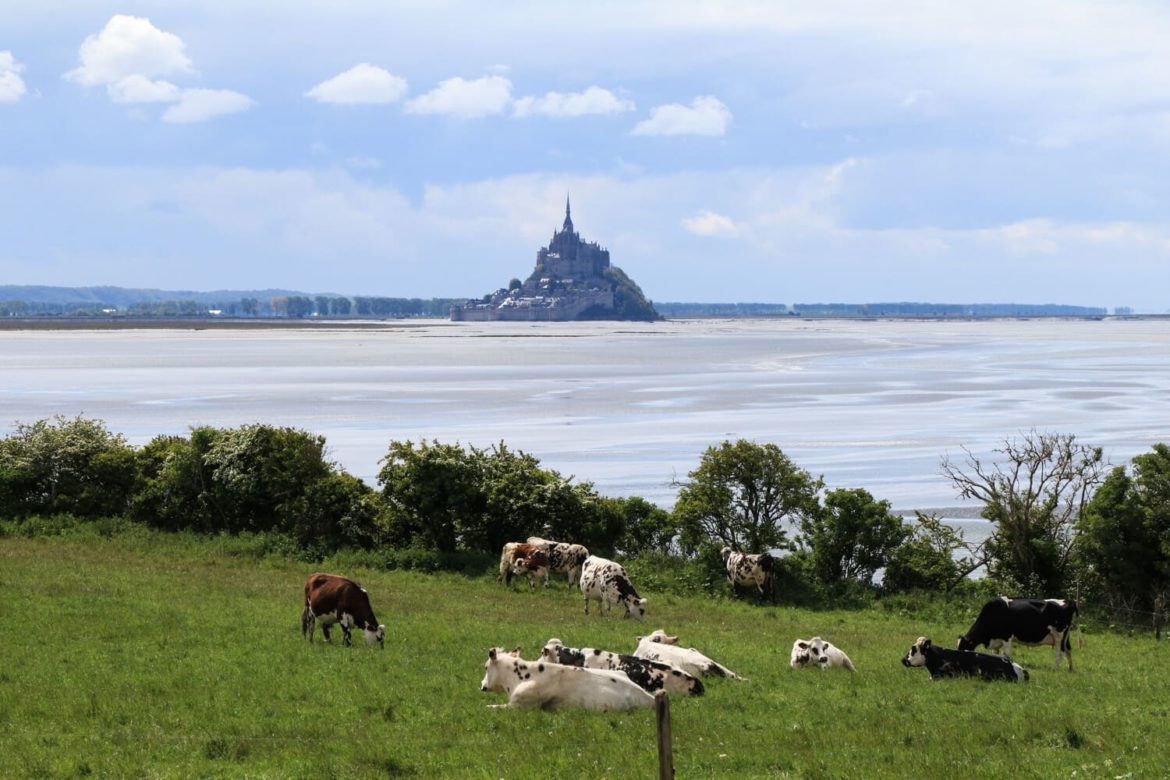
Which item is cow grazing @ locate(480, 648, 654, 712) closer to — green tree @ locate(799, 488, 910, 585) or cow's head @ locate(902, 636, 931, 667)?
cow's head @ locate(902, 636, 931, 667)

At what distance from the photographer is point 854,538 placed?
34344mm

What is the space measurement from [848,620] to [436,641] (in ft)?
41.2

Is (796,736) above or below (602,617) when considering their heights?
above

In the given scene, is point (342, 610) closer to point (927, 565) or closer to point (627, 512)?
point (627, 512)

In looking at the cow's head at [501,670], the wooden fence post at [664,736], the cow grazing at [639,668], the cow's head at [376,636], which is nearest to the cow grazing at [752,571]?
the cow's head at [376,636]

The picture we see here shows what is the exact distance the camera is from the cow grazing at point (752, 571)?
32219mm

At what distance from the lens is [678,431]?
6825cm

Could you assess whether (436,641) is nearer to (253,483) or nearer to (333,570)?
(333,570)

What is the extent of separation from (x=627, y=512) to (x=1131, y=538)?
1452cm

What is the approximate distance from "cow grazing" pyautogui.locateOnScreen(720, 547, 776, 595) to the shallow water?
43.9 ft

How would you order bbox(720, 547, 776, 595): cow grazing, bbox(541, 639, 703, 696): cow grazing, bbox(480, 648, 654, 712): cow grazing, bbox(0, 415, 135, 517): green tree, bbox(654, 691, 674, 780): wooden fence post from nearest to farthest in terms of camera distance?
1. bbox(654, 691, 674, 780): wooden fence post
2. bbox(480, 648, 654, 712): cow grazing
3. bbox(541, 639, 703, 696): cow grazing
4. bbox(720, 547, 776, 595): cow grazing
5. bbox(0, 415, 135, 517): green tree

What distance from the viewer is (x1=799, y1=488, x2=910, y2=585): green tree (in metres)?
34.2

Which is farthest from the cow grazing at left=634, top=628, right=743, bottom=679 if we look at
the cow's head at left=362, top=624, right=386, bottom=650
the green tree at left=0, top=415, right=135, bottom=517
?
the green tree at left=0, top=415, right=135, bottom=517

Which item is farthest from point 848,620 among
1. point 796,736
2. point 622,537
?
point 796,736
